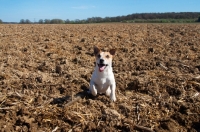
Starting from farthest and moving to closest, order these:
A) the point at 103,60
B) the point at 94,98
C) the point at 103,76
→ the point at 94,98, the point at 103,76, the point at 103,60

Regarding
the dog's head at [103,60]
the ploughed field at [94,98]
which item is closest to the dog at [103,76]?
the dog's head at [103,60]

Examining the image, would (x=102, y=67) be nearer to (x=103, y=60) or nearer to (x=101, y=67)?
(x=101, y=67)

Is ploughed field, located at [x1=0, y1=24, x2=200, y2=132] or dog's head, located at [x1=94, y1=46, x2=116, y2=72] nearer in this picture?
ploughed field, located at [x1=0, y1=24, x2=200, y2=132]

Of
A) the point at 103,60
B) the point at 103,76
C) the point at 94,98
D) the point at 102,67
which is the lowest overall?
the point at 94,98

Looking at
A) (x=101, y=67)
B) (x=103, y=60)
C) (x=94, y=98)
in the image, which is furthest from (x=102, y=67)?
(x=94, y=98)

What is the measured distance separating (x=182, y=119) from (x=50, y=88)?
125 inches

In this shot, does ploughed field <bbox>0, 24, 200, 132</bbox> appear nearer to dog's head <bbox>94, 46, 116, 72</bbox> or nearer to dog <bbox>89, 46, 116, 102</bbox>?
dog <bbox>89, 46, 116, 102</bbox>

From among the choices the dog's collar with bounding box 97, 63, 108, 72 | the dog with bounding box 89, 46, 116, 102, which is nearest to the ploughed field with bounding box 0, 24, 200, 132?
the dog with bounding box 89, 46, 116, 102

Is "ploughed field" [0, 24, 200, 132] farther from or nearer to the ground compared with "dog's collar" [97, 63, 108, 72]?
nearer to the ground

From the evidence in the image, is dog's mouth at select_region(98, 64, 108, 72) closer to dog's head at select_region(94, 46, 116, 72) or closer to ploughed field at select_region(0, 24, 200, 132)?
dog's head at select_region(94, 46, 116, 72)

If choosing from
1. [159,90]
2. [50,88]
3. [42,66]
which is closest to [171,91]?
[159,90]

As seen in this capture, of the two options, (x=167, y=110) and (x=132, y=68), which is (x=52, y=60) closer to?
(x=132, y=68)

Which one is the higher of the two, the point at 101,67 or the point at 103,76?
the point at 101,67

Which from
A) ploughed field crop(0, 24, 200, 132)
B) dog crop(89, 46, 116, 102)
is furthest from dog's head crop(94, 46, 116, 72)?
ploughed field crop(0, 24, 200, 132)
